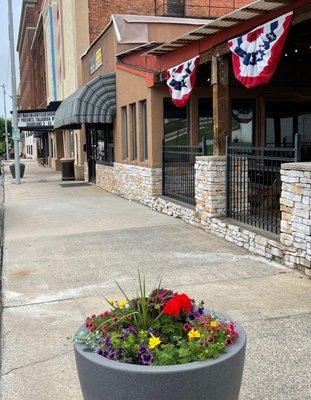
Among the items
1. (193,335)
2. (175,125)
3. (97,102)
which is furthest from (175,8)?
(193,335)

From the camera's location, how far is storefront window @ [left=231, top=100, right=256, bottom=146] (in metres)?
13.9

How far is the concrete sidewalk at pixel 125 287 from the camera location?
12.6 ft

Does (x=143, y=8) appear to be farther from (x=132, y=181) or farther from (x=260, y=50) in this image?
(x=260, y=50)

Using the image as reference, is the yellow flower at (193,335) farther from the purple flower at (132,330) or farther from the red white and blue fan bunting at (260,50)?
the red white and blue fan bunting at (260,50)

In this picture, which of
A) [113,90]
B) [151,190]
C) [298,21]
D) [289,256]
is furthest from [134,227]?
[113,90]

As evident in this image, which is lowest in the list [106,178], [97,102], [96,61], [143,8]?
[106,178]

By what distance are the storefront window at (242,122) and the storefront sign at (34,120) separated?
1551 centimetres

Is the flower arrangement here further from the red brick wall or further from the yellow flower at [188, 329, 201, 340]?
the red brick wall

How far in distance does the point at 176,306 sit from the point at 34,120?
85.7 feet

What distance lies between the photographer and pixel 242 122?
14.1 meters

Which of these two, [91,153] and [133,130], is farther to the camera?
[91,153]

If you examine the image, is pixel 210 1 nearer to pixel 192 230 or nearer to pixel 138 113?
pixel 138 113

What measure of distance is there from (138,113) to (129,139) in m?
1.45

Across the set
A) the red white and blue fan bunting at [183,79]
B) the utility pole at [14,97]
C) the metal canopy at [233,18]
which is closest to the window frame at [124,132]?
the red white and blue fan bunting at [183,79]
